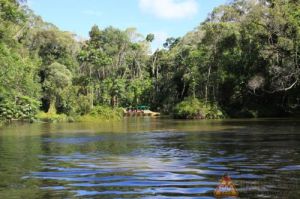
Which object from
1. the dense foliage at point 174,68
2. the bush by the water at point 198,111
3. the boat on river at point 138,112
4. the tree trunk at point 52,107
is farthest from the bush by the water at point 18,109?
the boat on river at point 138,112

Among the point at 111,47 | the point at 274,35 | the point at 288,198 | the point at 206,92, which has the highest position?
the point at 111,47

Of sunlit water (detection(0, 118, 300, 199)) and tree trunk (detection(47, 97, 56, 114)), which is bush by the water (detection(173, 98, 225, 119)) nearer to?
tree trunk (detection(47, 97, 56, 114))

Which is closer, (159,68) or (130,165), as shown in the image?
(130,165)

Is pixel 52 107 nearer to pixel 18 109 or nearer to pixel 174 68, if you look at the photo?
pixel 18 109

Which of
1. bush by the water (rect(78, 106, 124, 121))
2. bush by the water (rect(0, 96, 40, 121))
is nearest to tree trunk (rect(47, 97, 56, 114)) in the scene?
bush by the water (rect(78, 106, 124, 121))

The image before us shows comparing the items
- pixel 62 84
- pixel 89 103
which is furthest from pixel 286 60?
pixel 62 84

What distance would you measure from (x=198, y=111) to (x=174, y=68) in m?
30.2

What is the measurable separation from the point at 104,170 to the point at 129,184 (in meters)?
2.57

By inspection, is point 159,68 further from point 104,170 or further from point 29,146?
point 104,170

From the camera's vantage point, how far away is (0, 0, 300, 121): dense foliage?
49156 millimetres

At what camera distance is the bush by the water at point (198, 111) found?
5994cm

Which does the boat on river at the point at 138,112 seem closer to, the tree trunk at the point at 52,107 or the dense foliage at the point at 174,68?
the dense foliage at the point at 174,68

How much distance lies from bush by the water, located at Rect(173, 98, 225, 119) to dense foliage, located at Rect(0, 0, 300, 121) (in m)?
0.12

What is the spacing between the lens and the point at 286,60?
166ft
